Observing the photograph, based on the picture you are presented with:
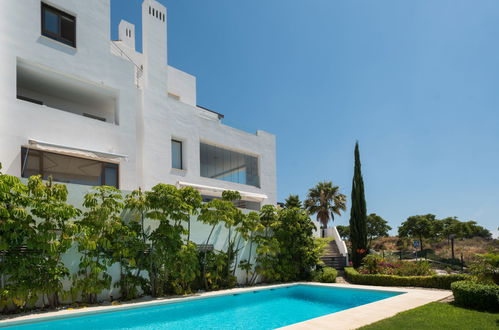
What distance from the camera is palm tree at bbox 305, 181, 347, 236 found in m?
42.8

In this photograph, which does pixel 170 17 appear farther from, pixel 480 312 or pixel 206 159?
pixel 480 312

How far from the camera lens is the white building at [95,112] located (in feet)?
51.7

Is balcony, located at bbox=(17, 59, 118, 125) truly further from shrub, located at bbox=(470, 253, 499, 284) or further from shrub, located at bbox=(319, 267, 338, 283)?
shrub, located at bbox=(470, 253, 499, 284)

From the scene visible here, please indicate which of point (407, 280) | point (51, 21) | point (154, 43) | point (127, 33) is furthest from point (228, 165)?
point (51, 21)

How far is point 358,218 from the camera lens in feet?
83.6

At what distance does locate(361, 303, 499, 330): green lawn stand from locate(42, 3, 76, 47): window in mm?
17249

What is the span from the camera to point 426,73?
23.5 m

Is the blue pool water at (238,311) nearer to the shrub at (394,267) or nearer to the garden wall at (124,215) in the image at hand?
the garden wall at (124,215)

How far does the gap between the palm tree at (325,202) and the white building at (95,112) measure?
59.3 ft

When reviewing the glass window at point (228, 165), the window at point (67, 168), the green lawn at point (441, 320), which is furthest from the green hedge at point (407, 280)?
the window at point (67, 168)

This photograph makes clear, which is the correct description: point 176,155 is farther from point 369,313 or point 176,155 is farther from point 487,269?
point 487,269

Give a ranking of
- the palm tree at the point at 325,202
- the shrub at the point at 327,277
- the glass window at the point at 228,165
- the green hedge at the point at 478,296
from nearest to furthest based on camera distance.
Result: 1. the green hedge at the point at 478,296
2. the shrub at the point at 327,277
3. the glass window at the point at 228,165
4. the palm tree at the point at 325,202

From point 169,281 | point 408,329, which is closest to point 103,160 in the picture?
point 169,281

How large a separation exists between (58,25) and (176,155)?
9044 mm
